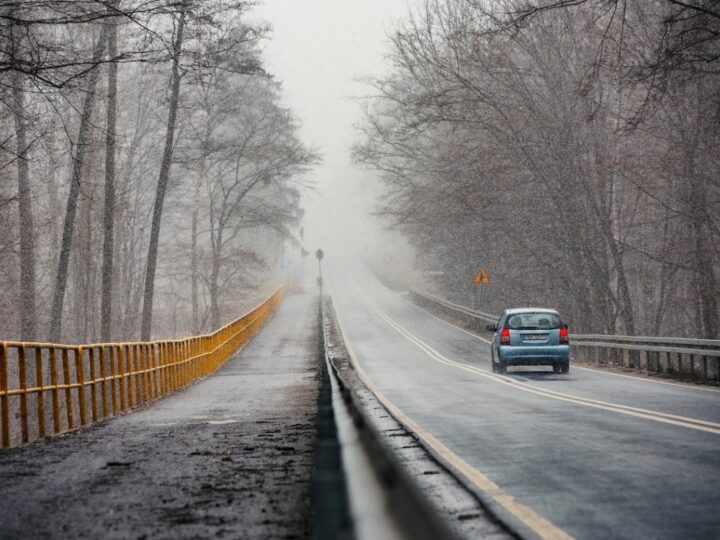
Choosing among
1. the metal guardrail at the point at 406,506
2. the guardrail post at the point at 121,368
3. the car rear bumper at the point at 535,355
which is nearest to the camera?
the metal guardrail at the point at 406,506

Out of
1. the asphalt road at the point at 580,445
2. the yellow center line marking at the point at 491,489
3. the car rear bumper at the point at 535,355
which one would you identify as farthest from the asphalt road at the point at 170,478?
the car rear bumper at the point at 535,355

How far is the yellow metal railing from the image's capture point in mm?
11727

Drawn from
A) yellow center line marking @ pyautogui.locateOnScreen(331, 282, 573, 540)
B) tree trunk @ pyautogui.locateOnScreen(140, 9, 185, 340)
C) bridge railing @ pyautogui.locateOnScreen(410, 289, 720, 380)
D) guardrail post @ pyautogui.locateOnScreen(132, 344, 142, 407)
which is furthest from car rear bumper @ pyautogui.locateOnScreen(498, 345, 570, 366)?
tree trunk @ pyautogui.locateOnScreen(140, 9, 185, 340)

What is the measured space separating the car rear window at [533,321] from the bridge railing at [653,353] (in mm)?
2087

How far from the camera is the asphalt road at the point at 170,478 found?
217 inches

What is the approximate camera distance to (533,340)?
24984 mm

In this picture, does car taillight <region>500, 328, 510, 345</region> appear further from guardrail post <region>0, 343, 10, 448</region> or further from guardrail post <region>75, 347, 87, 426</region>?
guardrail post <region>0, 343, 10, 448</region>

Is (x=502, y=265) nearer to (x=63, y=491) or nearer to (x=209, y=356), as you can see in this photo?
(x=209, y=356)

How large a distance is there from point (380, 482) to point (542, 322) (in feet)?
73.5

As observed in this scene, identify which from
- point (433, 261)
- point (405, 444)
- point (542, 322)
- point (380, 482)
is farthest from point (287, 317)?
point (380, 482)

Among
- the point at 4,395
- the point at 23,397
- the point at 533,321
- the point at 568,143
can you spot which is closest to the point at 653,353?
the point at 533,321

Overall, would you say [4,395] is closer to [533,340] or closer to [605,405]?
[605,405]

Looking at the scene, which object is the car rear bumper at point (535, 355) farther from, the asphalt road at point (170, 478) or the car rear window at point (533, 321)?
the asphalt road at point (170, 478)

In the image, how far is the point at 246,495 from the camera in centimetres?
658
